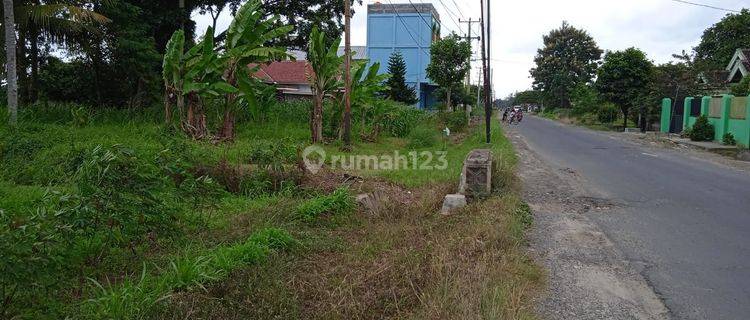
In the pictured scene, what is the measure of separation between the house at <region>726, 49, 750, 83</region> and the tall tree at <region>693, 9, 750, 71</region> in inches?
180

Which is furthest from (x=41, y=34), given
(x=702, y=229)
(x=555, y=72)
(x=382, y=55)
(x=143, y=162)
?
(x=555, y=72)

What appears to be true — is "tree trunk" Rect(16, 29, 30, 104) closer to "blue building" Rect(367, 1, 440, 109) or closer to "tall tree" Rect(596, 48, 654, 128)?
"blue building" Rect(367, 1, 440, 109)

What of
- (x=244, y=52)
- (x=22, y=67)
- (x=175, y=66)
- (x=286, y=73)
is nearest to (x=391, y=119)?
(x=244, y=52)

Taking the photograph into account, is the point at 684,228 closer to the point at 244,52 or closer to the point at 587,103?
the point at 244,52

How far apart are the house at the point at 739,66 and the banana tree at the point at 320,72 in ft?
77.1

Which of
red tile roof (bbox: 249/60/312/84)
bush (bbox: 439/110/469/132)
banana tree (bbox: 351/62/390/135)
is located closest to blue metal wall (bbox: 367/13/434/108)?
red tile roof (bbox: 249/60/312/84)

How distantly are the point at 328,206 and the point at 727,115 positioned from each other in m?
19.6

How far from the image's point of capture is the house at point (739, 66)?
93.6 feet

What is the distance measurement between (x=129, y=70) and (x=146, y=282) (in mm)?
14842

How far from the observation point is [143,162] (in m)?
4.61

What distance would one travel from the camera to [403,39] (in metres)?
39.4

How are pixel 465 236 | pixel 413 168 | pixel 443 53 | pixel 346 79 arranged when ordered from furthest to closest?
pixel 443 53
pixel 346 79
pixel 413 168
pixel 465 236

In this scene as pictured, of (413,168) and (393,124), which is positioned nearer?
(413,168)

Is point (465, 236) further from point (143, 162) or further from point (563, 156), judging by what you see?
point (563, 156)
